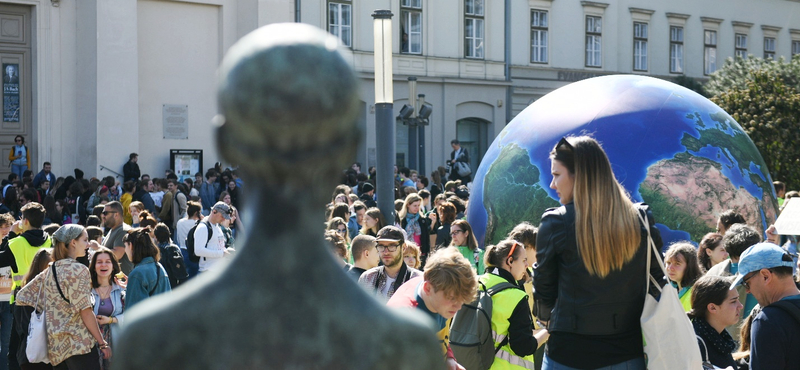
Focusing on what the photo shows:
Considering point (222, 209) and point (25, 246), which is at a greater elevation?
point (222, 209)

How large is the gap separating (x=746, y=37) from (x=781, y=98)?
16089 mm

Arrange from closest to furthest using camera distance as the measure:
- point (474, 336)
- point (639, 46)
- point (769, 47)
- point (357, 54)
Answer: point (474, 336)
point (357, 54)
point (639, 46)
point (769, 47)

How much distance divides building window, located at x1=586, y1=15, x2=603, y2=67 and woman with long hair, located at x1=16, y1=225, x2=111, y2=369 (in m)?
27.7

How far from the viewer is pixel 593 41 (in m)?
31.8

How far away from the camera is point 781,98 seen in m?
21.4

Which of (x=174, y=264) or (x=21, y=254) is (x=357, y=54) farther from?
(x=21, y=254)

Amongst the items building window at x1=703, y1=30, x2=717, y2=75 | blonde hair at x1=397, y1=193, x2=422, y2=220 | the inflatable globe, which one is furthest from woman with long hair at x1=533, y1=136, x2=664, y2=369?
building window at x1=703, y1=30, x2=717, y2=75

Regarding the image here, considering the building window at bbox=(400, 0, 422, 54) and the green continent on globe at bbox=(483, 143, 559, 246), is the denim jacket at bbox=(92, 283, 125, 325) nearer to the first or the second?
the green continent on globe at bbox=(483, 143, 559, 246)

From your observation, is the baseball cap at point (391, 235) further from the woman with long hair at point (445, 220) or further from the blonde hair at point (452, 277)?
the woman with long hair at point (445, 220)

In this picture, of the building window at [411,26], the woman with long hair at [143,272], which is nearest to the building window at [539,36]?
the building window at [411,26]

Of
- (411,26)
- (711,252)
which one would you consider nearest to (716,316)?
(711,252)

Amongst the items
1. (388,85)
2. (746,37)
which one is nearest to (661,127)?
(388,85)

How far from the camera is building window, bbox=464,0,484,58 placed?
93.7ft

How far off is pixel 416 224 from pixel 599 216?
314 inches
